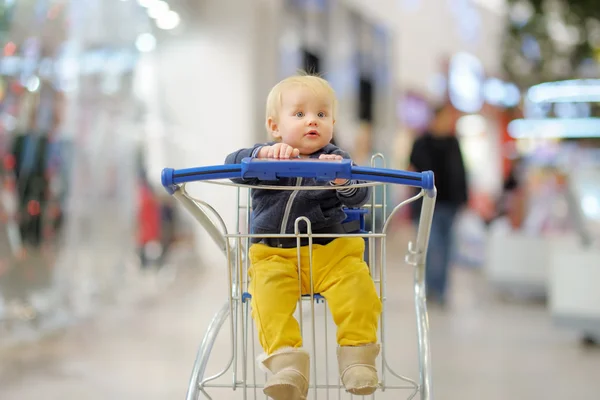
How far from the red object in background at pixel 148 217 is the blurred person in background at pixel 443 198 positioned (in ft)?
9.11

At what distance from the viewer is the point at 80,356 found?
4047 millimetres

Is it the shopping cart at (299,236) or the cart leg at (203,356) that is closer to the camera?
the shopping cart at (299,236)

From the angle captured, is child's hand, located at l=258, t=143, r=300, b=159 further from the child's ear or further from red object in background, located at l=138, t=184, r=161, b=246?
red object in background, located at l=138, t=184, r=161, b=246

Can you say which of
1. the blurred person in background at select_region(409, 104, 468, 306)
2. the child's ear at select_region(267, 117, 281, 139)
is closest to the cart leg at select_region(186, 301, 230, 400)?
the child's ear at select_region(267, 117, 281, 139)

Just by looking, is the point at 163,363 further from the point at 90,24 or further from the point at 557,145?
the point at 557,145

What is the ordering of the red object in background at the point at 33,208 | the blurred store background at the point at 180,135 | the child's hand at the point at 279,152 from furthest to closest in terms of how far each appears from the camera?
the red object in background at the point at 33,208 < the blurred store background at the point at 180,135 < the child's hand at the point at 279,152

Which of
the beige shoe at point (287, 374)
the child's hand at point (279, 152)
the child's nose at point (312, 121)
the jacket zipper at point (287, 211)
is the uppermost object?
the child's nose at point (312, 121)

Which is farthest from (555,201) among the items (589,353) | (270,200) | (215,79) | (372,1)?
(372,1)

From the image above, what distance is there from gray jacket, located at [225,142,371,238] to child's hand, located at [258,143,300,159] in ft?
0.26

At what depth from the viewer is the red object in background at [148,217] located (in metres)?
7.42

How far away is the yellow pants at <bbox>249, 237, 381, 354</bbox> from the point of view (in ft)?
5.69

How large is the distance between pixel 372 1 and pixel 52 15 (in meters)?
8.95

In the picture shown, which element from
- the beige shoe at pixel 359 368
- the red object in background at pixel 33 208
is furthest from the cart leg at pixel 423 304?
the red object in background at pixel 33 208

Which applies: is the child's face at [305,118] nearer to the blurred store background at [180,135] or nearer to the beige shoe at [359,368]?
the blurred store background at [180,135]
